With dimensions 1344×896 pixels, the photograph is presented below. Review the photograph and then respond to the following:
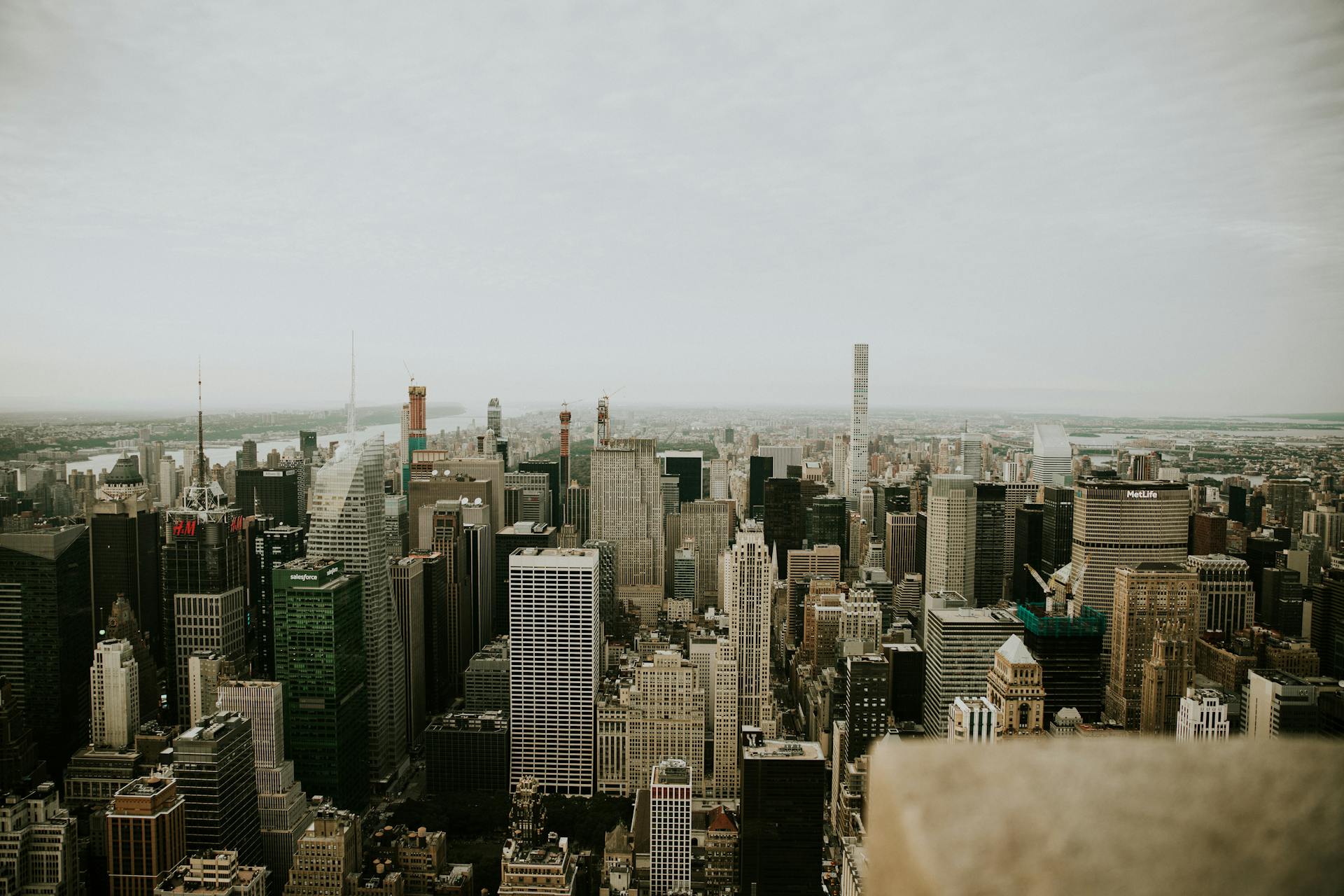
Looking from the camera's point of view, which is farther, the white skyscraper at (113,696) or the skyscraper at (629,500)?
the skyscraper at (629,500)

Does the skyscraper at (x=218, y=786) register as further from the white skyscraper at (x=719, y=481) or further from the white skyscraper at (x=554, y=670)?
the white skyscraper at (x=719, y=481)

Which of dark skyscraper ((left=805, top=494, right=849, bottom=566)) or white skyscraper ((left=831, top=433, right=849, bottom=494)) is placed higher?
white skyscraper ((left=831, top=433, right=849, bottom=494))

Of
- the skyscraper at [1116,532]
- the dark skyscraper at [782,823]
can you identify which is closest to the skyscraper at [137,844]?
the dark skyscraper at [782,823]

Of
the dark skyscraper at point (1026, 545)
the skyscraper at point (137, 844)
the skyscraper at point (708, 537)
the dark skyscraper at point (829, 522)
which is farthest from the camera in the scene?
the skyscraper at point (708, 537)

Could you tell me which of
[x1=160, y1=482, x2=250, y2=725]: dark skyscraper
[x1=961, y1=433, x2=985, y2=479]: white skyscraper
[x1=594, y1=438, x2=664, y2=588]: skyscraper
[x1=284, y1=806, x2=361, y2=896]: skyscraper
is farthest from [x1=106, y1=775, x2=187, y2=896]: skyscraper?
[x1=594, y1=438, x2=664, y2=588]: skyscraper

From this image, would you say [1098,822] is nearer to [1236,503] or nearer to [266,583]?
[1236,503]

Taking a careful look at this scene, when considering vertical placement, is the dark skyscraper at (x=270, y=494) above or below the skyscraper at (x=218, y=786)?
above

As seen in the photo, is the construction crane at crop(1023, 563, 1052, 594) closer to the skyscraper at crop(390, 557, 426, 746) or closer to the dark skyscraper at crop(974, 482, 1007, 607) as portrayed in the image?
the dark skyscraper at crop(974, 482, 1007, 607)
